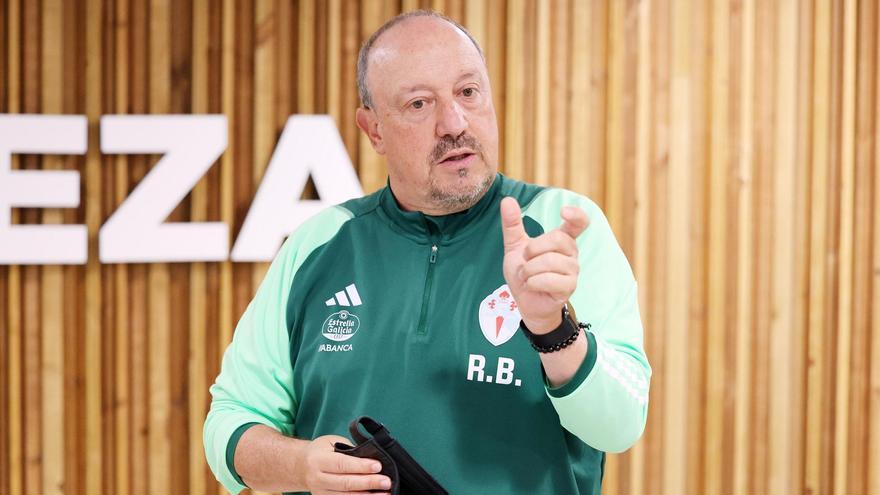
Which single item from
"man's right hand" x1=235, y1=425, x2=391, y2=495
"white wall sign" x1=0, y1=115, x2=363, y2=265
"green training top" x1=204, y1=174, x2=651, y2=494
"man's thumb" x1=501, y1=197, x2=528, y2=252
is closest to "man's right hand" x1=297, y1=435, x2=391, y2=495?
"man's right hand" x1=235, y1=425, x2=391, y2=495

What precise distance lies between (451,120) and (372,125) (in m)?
0.22

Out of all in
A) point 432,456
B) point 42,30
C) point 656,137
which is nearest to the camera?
point 432,456

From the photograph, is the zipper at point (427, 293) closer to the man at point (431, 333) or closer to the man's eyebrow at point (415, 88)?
the man at point (431, 333)

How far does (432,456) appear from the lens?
56.7 inches

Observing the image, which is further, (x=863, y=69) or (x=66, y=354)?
(x=863, y=69)

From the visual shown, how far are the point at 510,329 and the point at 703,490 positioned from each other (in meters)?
2.35

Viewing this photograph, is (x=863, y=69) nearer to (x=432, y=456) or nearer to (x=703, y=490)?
(x=703, y=490)

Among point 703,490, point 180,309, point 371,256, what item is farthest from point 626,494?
point 371,256

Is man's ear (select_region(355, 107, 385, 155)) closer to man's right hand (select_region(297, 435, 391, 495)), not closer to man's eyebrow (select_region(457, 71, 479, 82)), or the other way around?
man's eyebrow (select_region(457, 71, 479, 82))

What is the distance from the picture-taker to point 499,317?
1.47m

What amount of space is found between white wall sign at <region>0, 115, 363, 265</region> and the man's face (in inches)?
62.9

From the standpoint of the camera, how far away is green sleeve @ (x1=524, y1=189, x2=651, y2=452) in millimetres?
1276

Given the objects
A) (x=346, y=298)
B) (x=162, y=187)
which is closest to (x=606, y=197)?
(x=162, y=187)

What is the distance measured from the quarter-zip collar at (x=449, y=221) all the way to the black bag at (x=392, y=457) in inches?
14.0
